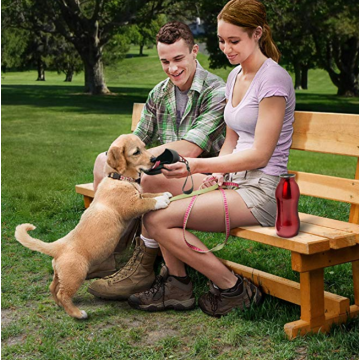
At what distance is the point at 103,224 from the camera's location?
4.24 metres

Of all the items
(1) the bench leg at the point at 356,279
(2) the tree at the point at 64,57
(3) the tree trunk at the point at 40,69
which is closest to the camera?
(1) the bench leg at the point at 356,279

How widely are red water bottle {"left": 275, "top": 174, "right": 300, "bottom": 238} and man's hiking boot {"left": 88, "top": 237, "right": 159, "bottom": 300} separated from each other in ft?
4.00

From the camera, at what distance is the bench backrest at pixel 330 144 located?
4094mm

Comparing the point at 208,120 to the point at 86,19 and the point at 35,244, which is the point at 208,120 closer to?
the point at 35,244

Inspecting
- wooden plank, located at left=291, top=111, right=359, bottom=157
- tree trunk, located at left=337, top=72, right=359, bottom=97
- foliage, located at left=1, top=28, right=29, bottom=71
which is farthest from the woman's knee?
foliage, located at left=1, top=28, right=29, bottom=71

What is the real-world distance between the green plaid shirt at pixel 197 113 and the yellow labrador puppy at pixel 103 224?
458 mm

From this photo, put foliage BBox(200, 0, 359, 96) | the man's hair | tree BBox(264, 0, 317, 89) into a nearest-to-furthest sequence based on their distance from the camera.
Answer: the man's hair
tree BBox(264, 0, 317, 89)
foliage BBox(200, 0, 359, 96)

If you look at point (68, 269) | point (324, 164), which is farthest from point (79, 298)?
point (324, 164)

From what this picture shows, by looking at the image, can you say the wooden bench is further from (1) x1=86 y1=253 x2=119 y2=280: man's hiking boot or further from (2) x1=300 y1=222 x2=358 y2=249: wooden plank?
(1) x1=86 y1=253 x2=119 y2=280: man's hiking boot

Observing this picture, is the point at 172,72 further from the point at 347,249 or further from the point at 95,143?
the point at 95,143

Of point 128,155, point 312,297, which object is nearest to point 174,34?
point 128,155

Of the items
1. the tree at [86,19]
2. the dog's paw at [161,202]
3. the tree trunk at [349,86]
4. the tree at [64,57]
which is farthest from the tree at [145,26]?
the dog's paw at [161,202]

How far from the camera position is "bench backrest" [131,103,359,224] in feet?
13.4

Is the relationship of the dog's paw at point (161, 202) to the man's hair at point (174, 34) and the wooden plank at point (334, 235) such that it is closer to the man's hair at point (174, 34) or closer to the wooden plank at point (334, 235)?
the wooden plank at point (334, 235)
